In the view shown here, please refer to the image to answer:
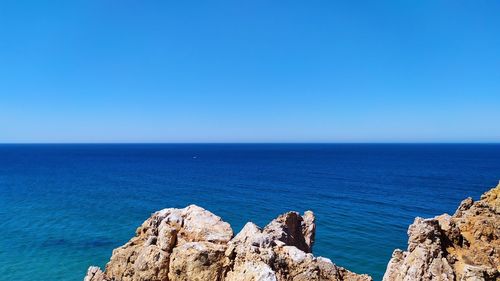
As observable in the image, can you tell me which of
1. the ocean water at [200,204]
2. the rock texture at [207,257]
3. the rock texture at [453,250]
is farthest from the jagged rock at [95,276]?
the ocean water at [200,204]

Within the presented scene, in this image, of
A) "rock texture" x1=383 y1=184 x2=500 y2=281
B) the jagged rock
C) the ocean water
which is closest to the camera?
"rock texture" x1=383 y1=184 x2=500 y2=281

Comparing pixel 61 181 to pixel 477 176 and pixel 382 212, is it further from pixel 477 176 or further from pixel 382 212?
pixel 477 176

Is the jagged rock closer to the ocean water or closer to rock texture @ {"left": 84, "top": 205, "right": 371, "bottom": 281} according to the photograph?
rock texture @ {"left": 84, "top": 205, "right": 371, "bottom": 281}

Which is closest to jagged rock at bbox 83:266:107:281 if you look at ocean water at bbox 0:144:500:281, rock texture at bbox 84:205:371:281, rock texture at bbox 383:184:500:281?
rock texture at bbox 84:205:371:281

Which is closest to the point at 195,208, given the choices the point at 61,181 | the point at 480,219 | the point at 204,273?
the point at 204,273

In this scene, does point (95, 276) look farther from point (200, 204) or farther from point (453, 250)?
point (200, 204)

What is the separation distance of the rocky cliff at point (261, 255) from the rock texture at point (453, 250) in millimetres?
29

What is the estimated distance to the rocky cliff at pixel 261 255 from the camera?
464 inches

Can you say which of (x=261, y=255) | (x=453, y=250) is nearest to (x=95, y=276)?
(x=261, y=255)

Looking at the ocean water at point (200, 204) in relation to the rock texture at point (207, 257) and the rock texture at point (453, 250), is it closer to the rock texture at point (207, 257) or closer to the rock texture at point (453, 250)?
the rock texture at point (453, 250)

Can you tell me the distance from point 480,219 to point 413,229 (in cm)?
443

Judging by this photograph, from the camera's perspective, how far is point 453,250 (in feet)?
47.6

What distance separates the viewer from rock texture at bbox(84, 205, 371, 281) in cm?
1181

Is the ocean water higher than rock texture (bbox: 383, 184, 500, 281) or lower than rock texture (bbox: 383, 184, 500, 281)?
lower
